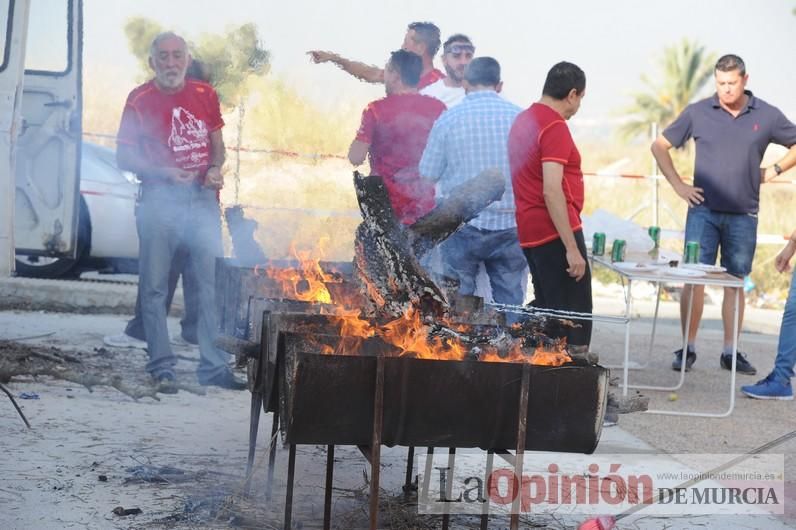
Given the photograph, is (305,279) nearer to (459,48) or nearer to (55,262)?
(459,48)

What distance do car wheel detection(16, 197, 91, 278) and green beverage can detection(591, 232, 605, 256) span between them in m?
4.91

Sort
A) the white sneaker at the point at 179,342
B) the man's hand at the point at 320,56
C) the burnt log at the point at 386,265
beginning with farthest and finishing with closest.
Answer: the white sneaker at the point at 179,342 < the man's hand at the point at 320,56 < the burnt log at the point at 386,265

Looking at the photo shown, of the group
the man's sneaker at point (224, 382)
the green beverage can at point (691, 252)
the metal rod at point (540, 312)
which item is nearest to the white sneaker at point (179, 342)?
the man's sneaker at point (224, 382)

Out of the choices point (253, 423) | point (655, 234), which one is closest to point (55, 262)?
point (655, 234)

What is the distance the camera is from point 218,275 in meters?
5.82

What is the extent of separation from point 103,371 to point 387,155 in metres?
2.44

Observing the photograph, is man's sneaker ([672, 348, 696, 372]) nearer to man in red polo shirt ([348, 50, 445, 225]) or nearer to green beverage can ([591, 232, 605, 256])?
green beverage can ([591, 232, 605, 256])

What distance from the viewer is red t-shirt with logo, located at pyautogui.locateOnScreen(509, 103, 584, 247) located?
19.6 feet

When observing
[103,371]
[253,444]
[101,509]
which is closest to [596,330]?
[103,371]

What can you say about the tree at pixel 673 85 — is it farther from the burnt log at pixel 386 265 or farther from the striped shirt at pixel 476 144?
the burnt log at pixel 386 265

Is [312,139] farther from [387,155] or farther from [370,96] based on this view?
[387,155]

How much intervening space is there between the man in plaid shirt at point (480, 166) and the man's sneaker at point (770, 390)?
1.99 metres

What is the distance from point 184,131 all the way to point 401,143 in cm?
146

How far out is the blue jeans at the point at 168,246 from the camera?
23.1 feet
